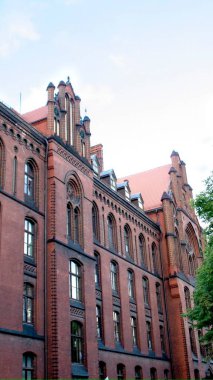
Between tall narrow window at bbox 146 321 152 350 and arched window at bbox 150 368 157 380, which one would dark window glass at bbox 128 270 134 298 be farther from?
arched window at bbox 150 368 157 380

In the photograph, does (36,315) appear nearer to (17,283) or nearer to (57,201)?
(17,283)

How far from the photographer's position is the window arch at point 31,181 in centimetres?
2500

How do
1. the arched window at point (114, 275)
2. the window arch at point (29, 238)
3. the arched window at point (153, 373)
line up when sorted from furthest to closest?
1. the arched window at point (153, 373)
2. the arched window at point (114, 275)
3. the window arch at point (29, 238)

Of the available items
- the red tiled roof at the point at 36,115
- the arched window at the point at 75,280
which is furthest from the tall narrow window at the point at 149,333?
the red tiled roof at the point at 36,115

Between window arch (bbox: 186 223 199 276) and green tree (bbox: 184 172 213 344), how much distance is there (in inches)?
724

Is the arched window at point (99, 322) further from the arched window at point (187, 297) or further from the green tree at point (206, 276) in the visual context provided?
the arched window at point (187, 297)

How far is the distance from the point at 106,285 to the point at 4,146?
38.5 ft

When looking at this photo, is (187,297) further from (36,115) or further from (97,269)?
(36,115)

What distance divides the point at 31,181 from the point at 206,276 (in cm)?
1049

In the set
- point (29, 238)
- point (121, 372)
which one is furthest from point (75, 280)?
point (121, 372)

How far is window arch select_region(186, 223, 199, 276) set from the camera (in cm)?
4662

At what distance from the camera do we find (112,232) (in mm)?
34469

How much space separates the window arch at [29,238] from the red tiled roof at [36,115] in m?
6.68

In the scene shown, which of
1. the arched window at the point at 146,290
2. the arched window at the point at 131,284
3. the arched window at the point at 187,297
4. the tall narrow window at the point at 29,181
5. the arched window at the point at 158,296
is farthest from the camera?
the arched window at the point at 187,297
